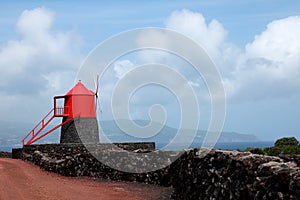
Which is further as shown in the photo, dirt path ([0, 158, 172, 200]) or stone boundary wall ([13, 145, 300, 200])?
dirt path ([0, 158, 172, 200])

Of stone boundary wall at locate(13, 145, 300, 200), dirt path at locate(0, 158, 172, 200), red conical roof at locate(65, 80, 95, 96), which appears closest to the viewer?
stone boundary wall at locate(13, 145, 300, 200)

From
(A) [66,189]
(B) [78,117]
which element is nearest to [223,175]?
(A) [66,189]

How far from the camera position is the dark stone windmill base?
36781 millimetres

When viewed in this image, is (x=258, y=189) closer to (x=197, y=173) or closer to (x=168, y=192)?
(x=197, y=173)

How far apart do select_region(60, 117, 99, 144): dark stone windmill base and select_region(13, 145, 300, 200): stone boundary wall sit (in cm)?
1591

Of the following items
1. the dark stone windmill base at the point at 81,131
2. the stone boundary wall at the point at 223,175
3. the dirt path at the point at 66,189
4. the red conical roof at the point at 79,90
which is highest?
the red conical roof at the point at 79,90

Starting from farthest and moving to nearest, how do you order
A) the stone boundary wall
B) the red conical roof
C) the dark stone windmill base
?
1. the red conical roof
2. the dark stone windmill base
3. the stone boundary wall

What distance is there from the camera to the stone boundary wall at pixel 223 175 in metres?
8.06

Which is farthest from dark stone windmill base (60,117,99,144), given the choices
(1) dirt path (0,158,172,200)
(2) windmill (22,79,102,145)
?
(1) dirt path (0,158,172,200)

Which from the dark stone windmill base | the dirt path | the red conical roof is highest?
the red conical roof

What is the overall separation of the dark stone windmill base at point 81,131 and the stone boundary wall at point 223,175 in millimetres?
15913

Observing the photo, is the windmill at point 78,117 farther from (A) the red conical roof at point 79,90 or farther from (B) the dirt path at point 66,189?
(B) the dirt path at point 66,189

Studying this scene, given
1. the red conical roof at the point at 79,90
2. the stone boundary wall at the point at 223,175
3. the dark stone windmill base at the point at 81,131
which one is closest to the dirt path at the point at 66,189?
the stone boundary wall at the point at 223,175

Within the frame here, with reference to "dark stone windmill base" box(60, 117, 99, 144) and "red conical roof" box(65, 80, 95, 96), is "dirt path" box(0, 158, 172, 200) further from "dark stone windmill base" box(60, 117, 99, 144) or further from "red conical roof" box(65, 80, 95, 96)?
"red conical roof" box(65, 80, 95, 96)
